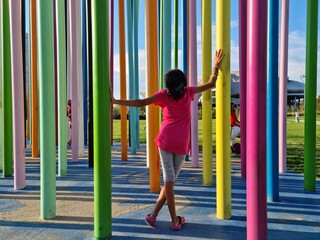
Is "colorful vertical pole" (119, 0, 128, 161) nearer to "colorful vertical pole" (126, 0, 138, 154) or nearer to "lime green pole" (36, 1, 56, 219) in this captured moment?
"colorful vertical pole" (126, 0, 138, 154)

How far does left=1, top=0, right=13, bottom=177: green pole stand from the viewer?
5793 mm

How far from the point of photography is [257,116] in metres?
2.82

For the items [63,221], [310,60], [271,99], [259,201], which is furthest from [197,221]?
[310,60]

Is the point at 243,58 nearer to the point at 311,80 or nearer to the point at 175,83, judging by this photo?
→ the point at 311,80

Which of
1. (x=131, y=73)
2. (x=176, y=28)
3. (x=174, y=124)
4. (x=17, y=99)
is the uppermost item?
(x=176, y=28)

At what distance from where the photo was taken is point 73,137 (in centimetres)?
763

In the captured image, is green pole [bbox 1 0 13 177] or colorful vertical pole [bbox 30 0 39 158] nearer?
green pole [bbox 1 0 13 177]

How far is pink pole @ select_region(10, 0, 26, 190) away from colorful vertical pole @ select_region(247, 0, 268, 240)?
3558 millimetres

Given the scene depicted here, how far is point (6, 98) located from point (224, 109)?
377 centimetres

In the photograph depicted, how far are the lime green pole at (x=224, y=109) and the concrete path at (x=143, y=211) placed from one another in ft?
0.74

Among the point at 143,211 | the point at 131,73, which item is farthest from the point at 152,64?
the point at 131,73

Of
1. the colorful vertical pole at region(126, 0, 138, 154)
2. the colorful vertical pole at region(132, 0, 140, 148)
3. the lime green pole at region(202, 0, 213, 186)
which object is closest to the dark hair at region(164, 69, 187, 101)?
the lime green pole at region(202, 0, 213, 186)

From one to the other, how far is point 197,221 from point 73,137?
14.5ft

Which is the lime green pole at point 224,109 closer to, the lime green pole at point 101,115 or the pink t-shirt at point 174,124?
the pink t-shirt at point 174,124
